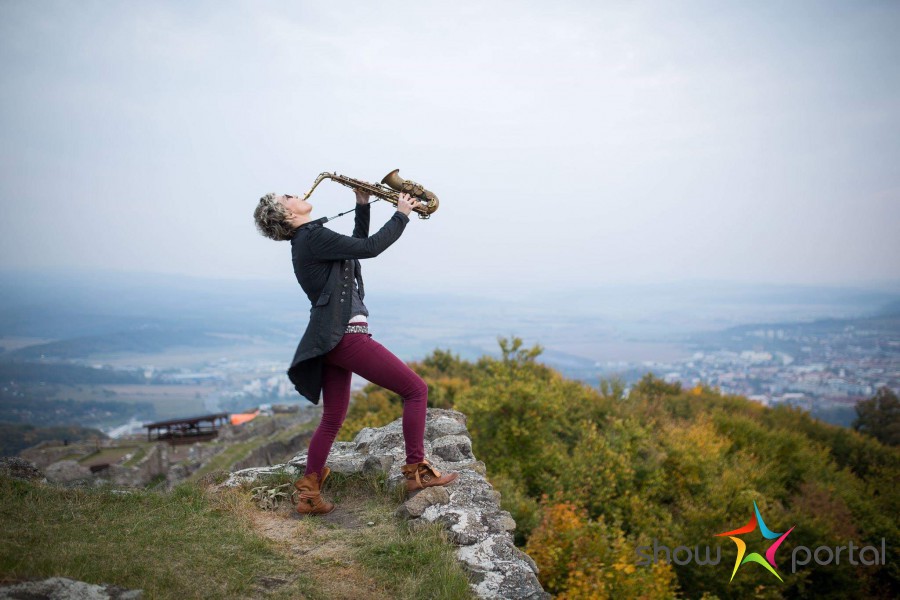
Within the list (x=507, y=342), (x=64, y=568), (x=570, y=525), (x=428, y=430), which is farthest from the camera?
(x=507, y=342)

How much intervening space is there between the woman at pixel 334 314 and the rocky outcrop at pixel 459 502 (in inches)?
27.4

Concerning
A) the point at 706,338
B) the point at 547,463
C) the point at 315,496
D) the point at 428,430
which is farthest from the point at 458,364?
the point at 706,338

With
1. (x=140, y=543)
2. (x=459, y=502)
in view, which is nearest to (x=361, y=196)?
(x=459, y=502)

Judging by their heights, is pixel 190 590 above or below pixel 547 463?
above

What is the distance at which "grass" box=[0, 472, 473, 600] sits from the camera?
3.83 m

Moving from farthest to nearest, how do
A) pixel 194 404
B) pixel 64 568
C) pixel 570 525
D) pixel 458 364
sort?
1. pixel 194 404
2. pixel 458 364
3. pixel 570 525
4. pixel 64 568

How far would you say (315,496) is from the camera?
5.50m

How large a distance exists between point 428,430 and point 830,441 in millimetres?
29030

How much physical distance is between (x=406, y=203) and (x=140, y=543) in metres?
3.57

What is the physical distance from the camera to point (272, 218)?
4906 mm

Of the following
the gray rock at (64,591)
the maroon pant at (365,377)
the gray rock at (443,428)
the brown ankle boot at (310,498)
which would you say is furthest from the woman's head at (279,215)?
the gray rock at (443,428)

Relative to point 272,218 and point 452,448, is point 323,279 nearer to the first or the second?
point 272,218

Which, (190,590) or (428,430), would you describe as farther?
(428,430)

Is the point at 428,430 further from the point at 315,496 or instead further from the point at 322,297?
the point at 322,297
